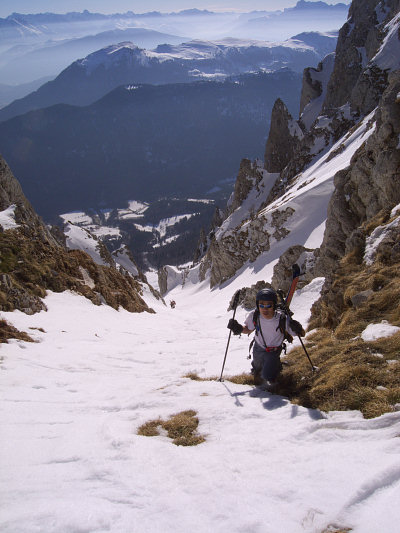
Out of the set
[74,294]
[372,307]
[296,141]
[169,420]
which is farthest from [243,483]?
[296,141]

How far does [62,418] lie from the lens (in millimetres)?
7219

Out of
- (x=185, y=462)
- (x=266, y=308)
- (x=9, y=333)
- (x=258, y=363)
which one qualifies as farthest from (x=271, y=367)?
(x=9, y=333)

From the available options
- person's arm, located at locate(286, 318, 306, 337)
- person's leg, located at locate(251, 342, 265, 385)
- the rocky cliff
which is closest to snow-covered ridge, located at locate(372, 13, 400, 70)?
the rocky cliff

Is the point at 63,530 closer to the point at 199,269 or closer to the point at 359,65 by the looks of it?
the point at 199,269

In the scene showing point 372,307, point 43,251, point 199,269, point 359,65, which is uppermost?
point 359,65

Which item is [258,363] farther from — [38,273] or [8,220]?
[8,220]

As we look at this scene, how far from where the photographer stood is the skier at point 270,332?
841cm

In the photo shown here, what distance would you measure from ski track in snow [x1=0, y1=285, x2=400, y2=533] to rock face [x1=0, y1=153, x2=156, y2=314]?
7.81 meters

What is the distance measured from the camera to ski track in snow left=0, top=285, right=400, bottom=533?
3.75 m

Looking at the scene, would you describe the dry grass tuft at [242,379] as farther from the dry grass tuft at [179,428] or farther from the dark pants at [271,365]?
the dry grass tuft at [179,428]

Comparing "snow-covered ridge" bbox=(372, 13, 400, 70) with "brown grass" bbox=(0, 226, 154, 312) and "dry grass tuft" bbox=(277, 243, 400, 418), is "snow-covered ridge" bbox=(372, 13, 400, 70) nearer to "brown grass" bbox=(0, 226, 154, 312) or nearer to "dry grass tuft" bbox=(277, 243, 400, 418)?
"brown grass" bbox=(0, 226, 154, 312)

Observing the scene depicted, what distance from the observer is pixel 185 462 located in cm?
525

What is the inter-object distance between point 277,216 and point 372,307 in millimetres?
39066

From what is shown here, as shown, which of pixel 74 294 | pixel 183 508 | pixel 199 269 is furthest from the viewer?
pixel 199 269
